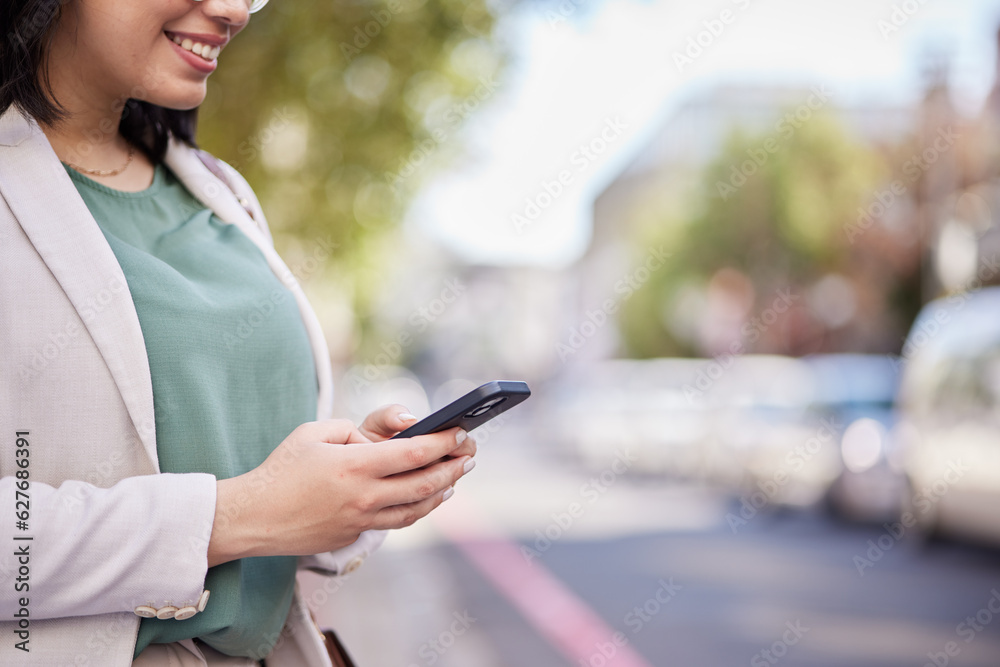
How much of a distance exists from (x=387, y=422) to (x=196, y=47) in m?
0.59

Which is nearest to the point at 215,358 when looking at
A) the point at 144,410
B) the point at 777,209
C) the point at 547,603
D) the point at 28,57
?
the point at 144,410

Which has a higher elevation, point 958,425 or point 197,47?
point 197,47

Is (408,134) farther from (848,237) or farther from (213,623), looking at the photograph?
(848,237)

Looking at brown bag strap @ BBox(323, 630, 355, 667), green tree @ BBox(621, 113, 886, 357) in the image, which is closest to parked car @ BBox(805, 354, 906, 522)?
brown bag strap @ BBox(323, 630, 355, 667)

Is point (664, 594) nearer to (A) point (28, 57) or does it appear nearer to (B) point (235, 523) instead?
(B) point (235, 523)

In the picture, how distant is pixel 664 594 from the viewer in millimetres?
7695

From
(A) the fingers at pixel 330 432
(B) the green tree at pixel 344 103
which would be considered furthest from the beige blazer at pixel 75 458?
(B) the green tree at pixel 344 103

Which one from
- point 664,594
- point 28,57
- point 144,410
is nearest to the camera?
point 144,410

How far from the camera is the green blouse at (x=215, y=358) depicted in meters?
1.28

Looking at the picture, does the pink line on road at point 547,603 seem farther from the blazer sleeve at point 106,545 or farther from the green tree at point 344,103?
the blazer sleeve at point 106,545

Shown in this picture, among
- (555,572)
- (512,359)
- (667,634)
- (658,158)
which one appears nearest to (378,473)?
(667,634)

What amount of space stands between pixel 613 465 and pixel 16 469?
1812 centimetres

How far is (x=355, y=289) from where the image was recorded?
16109 mm

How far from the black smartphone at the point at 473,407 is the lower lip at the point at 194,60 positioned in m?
0.57
